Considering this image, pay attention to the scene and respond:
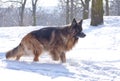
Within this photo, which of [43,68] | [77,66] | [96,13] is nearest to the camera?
[43,68]

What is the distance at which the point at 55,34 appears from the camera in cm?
823

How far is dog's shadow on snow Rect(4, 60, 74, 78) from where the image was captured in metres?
6.77

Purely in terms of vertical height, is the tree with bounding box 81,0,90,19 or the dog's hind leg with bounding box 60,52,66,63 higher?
the dog's hind leg with bounding box 60,52,66,63

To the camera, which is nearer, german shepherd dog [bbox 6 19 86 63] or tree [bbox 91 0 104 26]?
german shepherd dog [bbox 6 19 86 63]

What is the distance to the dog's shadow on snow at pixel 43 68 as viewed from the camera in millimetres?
6770

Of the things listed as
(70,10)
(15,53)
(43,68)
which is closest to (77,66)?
(43,68)

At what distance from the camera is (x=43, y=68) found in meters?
7.33

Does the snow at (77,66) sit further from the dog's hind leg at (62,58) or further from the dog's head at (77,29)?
the dog's head at (77,29)

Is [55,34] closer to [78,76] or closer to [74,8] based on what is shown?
[78,76]

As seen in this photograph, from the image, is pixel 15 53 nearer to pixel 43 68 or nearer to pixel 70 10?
pixel 43 68

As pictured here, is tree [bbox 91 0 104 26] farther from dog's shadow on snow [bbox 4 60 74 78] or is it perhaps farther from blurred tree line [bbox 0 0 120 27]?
dog's shadow on snow [bbox 4 60 74 78]

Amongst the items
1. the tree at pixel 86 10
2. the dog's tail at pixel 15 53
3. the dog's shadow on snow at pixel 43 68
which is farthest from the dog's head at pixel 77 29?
the tree at pixel 86 10

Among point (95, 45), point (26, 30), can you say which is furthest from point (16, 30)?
point (95, 45)

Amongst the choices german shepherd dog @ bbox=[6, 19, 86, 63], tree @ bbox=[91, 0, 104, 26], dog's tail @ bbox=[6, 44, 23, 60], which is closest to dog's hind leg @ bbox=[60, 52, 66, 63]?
german shepherd dog @ bbox=[6, 19, 86, 63]
